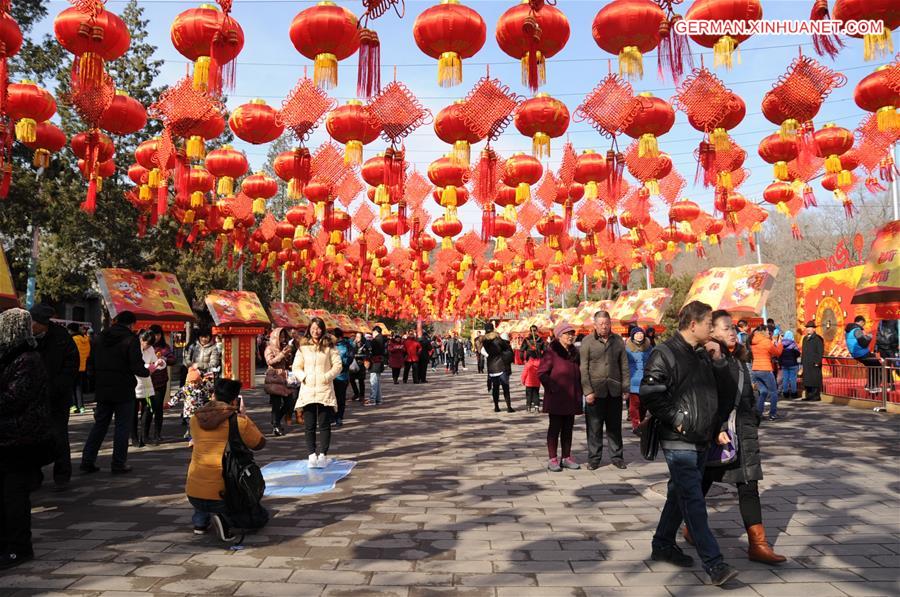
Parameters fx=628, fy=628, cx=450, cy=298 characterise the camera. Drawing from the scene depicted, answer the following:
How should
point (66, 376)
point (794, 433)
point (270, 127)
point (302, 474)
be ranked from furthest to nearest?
point (794, 433) → point (270, 127) → point (302, 474) → point (66, 376)

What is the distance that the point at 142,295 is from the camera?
1332cm

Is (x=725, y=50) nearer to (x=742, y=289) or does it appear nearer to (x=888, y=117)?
(x=888, y=117)

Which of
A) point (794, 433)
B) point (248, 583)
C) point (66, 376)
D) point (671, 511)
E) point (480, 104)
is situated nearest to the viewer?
point (248, 583)

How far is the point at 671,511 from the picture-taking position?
411 cm

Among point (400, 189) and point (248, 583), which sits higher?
point (400, 189)

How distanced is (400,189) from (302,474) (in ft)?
15.9

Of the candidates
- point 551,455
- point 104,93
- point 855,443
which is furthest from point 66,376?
point 855,443

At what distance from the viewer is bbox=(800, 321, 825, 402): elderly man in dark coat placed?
575 inches

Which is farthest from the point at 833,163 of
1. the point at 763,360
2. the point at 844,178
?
the point at 763,360

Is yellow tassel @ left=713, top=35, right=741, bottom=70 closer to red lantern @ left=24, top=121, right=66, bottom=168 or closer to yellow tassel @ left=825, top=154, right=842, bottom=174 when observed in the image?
yellow tassel @ left=825, top=154, right=842, bottom=174

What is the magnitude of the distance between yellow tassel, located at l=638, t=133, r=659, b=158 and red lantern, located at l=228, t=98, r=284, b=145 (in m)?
4.58

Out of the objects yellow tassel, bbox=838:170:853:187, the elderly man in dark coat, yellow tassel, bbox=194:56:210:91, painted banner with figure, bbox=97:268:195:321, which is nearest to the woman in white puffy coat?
yellow tassel, bbox=194:56:210:91

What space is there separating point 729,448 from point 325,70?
5.19 metres

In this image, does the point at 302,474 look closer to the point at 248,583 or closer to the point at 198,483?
the point at 198,483
